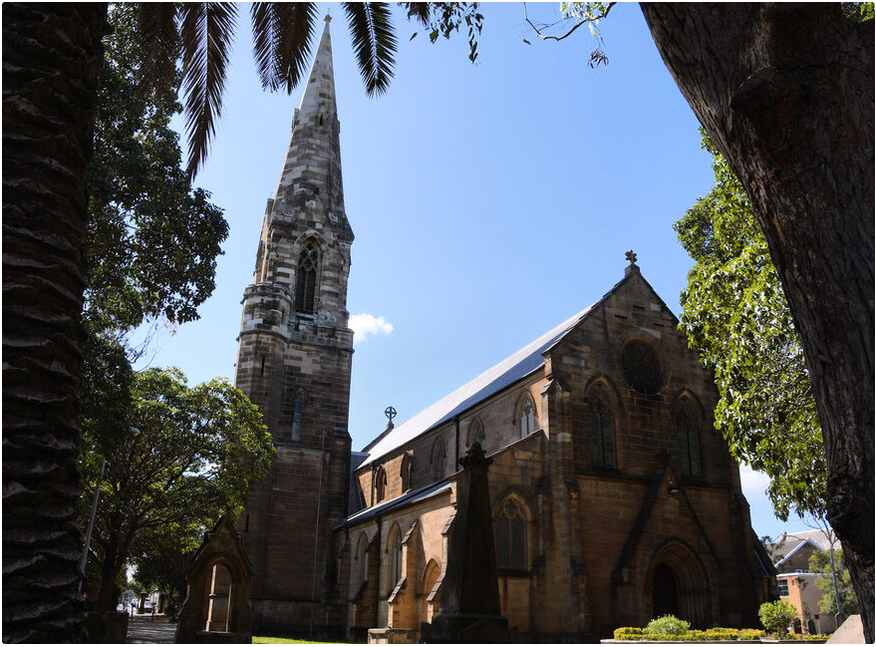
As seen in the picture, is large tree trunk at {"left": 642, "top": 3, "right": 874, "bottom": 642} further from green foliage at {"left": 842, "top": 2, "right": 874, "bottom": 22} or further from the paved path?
the paved path

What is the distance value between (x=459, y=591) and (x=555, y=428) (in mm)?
11734

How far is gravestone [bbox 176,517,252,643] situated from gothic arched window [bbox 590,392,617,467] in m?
12.3

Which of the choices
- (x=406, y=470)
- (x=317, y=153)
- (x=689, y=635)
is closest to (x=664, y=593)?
(x=689, y=635)

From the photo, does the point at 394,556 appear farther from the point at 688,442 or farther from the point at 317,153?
the point at 317,153

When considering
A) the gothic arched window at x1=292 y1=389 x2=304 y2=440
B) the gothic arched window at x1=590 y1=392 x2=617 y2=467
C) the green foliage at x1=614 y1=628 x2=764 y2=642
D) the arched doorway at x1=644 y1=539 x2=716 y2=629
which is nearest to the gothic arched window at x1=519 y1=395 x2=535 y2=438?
the gothic arched window at x1=590 y1=392 x2=617 y2=467

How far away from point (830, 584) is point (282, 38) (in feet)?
215

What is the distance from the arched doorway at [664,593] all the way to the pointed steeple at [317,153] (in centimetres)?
2723

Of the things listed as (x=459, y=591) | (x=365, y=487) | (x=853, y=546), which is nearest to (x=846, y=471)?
(x=853, y=546)

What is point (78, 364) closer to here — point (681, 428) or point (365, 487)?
point (681, 428)

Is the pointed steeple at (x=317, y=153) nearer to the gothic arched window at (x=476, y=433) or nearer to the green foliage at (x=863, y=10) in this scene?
the gothic arched window at (x=476, y=433)

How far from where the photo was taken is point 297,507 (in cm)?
3506

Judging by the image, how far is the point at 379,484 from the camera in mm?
39656

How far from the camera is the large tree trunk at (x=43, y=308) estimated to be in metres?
3.46

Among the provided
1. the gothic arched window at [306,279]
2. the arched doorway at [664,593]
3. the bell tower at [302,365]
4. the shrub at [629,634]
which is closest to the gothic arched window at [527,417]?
the arched doorway at [664,593]
